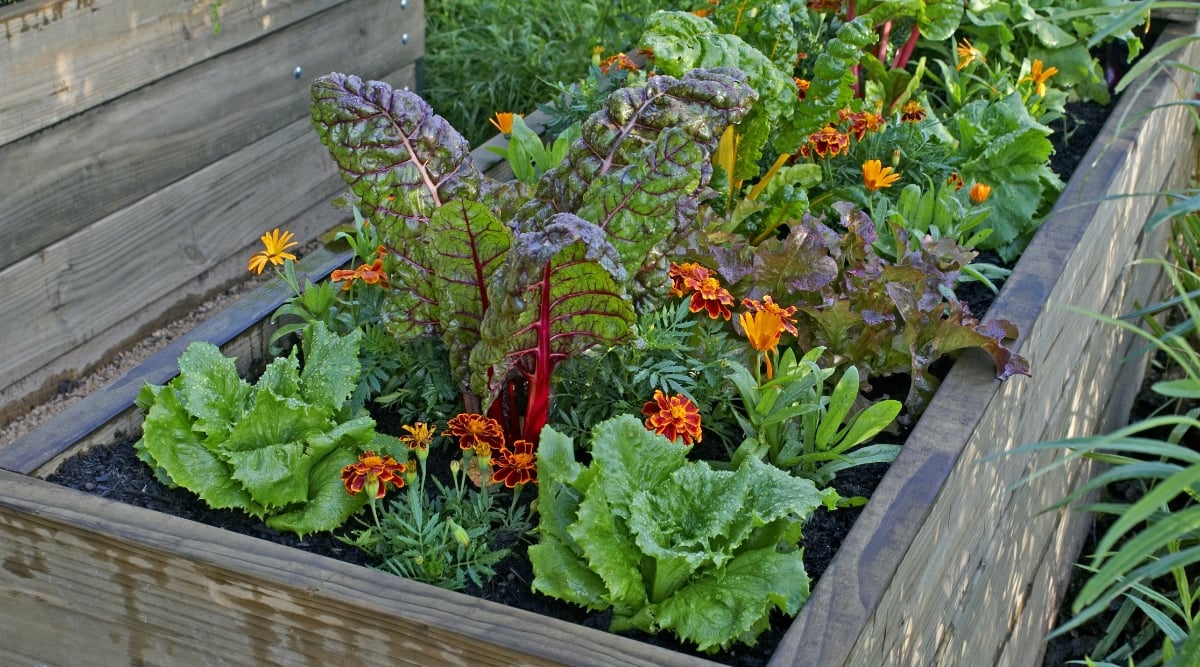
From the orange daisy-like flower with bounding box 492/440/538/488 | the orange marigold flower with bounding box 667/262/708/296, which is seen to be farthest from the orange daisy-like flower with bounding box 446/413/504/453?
the orange marigold flower with bounding box 667/262/708/296

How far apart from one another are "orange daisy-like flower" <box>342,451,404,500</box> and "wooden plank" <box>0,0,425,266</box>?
149cm

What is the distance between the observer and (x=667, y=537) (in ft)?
4.97

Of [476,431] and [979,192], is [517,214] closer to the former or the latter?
[476,431]

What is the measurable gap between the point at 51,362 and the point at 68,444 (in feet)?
4.40

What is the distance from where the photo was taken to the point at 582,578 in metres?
1.50

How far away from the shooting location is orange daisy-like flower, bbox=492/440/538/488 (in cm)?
165

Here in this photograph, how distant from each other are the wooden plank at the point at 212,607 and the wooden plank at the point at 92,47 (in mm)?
1308

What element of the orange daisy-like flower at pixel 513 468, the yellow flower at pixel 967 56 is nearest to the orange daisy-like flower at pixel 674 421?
the orange daisy-like flower at pixel 513 468

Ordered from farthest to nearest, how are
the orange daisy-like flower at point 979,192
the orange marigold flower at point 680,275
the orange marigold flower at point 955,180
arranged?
1. the orange marigold flower at point 955,180
2. the orange daisy-like flower at point 979,192
3. the orange marigold flower at point 680,275

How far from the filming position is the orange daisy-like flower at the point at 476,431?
5.48ft

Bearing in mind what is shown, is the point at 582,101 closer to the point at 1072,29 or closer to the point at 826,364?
the point at 826,364

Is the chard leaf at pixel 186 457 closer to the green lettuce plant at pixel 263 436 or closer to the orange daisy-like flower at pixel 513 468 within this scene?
the green lettuce plant at pixel 263 436

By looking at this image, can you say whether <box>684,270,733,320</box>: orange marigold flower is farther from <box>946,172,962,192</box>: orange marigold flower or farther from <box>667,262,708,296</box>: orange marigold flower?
<box>946,172,962,192</box>: orange marigold flower

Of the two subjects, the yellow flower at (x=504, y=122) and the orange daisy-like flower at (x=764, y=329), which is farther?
the yellow flower at (x=504, y=122)
